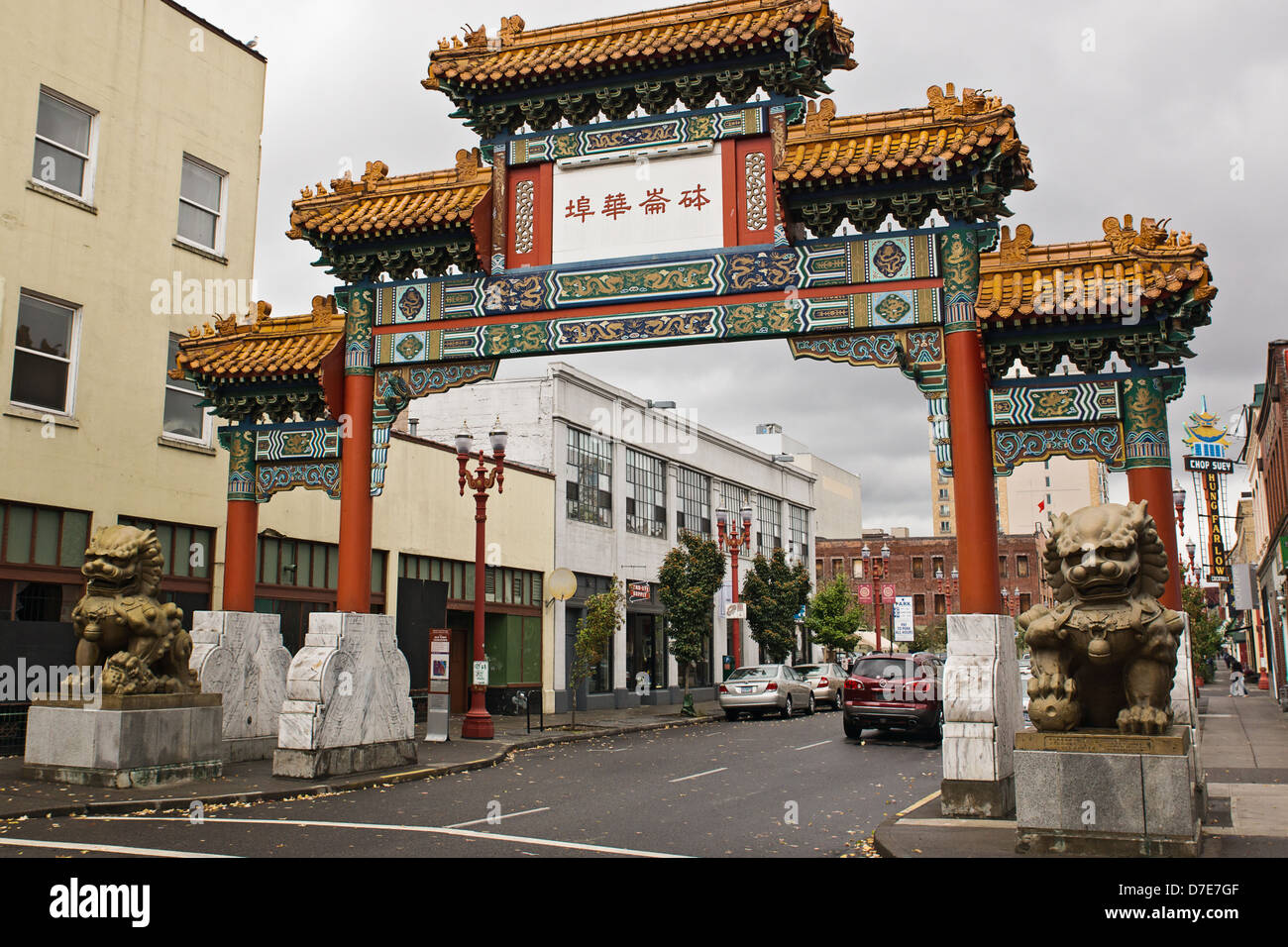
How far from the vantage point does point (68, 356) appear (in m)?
17.6

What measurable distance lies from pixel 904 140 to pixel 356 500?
8.35 meters

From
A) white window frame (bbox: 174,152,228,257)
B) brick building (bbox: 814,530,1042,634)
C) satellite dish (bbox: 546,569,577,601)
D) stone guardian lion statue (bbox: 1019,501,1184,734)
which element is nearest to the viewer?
stone guardian lion statue (bbox: 1019,501,1184,734)

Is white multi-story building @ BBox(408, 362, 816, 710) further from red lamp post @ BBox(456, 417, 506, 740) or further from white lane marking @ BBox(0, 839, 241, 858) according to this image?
white lane marking @ BBox(0, 839, 241, 858)

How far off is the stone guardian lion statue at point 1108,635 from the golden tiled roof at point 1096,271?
364 cm

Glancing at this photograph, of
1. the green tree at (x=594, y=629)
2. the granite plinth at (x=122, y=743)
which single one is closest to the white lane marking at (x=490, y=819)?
the granite plinth at (x=122, y=743)

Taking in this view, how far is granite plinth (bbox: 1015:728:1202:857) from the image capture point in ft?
24.6

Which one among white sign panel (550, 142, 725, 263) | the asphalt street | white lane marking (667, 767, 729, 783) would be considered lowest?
white lane marking (667, 767, 729, 783)

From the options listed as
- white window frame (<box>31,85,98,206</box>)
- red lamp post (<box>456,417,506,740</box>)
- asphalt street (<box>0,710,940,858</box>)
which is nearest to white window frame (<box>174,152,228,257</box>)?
white window frame (<box>31,85,98,206</box>)

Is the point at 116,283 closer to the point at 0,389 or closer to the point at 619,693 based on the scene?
the point at 0,389

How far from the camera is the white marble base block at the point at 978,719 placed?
10.2m

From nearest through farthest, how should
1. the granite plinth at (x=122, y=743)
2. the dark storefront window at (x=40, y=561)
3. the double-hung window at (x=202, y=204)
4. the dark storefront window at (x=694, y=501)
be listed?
the granite plinth at (x=122, y=743) < the dark storefront window at (x=40, y=561) < the double-hung window at (x=202, y=204) < the dark storefront window at (x=694, y=501)

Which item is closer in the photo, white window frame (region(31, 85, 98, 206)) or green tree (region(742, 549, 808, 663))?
white window frame (region(31, 85, 98, 206))

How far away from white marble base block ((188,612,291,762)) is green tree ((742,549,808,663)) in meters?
25.1

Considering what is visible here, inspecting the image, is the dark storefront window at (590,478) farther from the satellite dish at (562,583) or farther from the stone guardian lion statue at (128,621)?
the stone guardian lion statue at (128,621)
